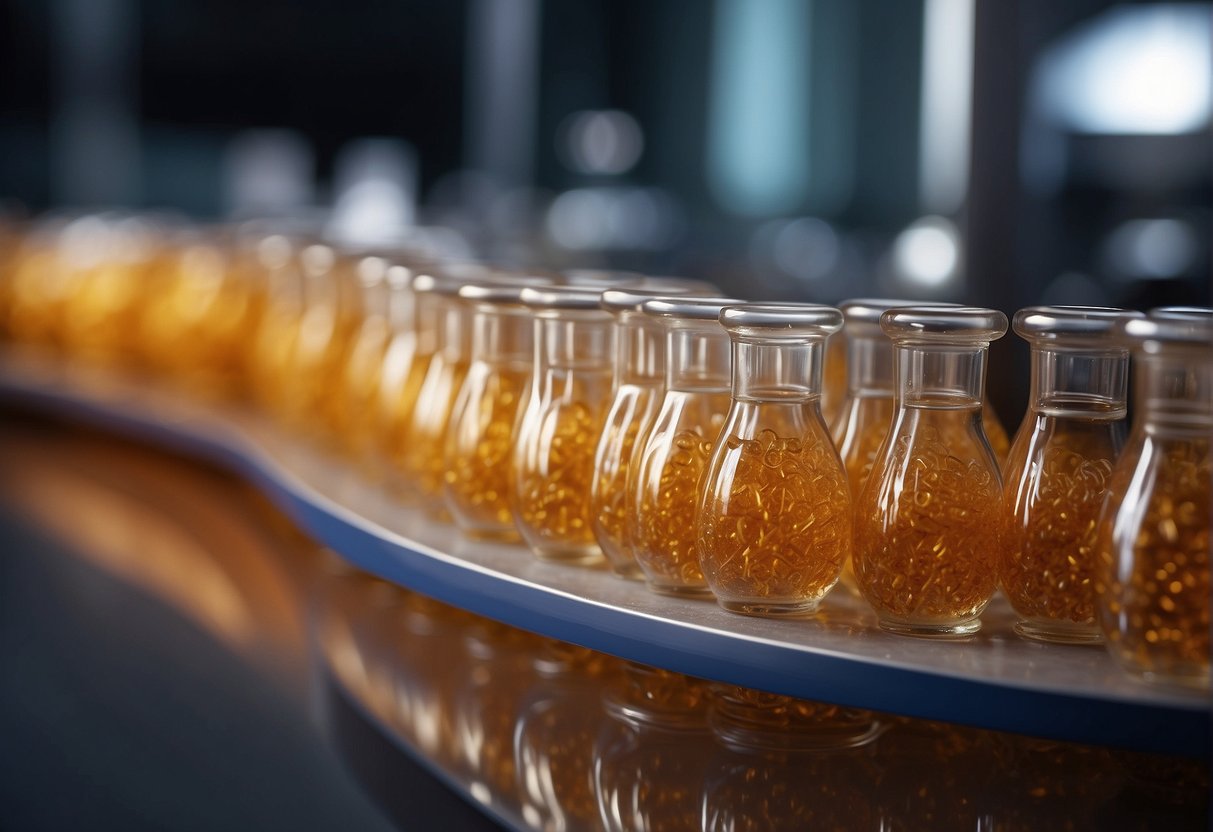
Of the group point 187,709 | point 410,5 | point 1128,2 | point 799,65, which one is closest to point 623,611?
point 187,709

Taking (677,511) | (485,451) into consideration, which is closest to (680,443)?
(677,511)

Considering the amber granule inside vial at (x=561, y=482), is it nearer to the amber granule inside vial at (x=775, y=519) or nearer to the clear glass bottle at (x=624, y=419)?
the clear glass bottle at (x=624, y=419)

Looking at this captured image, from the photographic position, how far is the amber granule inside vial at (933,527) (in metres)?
0.93

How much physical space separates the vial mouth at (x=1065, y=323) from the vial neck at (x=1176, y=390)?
8 centimetres

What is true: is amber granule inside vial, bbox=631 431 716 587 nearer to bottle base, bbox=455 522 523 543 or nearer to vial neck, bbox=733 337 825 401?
vial neck, bbox=733 337 825 401

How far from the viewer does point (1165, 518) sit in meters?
0.81

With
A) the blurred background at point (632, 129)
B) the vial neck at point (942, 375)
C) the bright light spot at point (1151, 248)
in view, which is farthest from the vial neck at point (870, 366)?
the bright light spot at point (1151, 248)

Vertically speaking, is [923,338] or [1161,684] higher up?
[923,338]

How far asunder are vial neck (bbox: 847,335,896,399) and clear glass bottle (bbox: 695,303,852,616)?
107 mm

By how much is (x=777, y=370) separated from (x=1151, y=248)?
367 centimetres

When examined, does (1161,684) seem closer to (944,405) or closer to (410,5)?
(944,405)

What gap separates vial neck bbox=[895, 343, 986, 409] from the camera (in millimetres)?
948

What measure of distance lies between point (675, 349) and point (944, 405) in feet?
0.67

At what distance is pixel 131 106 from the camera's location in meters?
4.74
